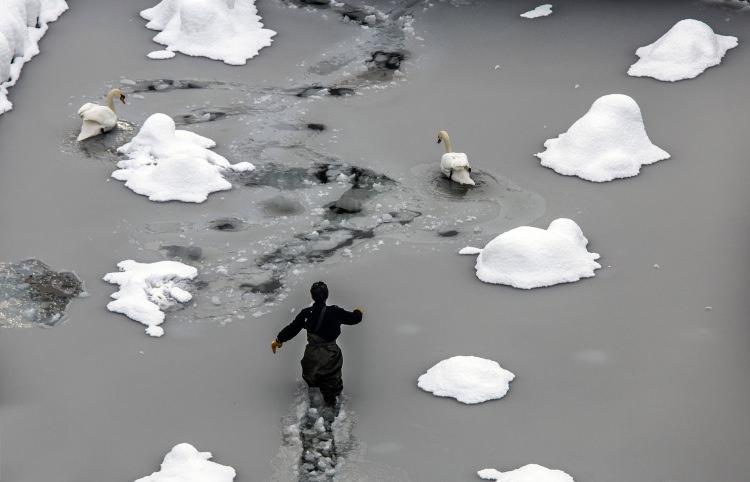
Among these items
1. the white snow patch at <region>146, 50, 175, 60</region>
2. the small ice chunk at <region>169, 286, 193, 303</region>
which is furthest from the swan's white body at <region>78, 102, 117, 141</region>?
the small ice chunk at <region>169, 286, 193, 303</region>

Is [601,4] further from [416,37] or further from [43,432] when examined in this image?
[43,432]

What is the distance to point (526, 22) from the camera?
19.9 metres

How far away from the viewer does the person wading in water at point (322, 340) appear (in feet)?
35.7

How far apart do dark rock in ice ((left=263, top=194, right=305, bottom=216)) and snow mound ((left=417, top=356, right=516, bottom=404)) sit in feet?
12.4

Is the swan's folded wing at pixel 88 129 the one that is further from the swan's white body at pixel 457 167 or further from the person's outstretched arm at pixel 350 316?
the person's outstretched arm at pixel 350 316

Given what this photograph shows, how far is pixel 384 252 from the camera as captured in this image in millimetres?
13633

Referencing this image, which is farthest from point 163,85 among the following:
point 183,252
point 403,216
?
point 403,216

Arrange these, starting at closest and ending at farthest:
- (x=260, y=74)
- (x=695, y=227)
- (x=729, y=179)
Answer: (x=695, y=227) → (x=729, y=179) → (x=260, y=74)

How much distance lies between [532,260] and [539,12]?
8.36m

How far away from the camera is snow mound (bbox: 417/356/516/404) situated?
1109 centimetres

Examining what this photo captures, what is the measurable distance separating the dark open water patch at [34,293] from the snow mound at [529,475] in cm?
502

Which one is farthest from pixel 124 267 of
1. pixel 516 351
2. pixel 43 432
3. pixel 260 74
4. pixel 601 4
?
pixel 601 4

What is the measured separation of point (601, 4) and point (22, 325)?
12442mm

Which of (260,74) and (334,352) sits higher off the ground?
(334,352)
